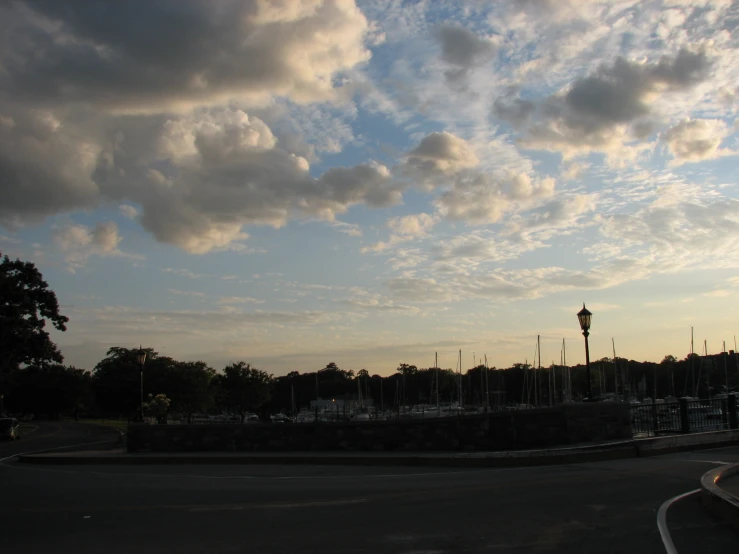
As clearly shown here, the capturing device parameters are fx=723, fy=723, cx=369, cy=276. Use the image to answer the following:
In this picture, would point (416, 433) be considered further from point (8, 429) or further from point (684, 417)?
point (8, 429)

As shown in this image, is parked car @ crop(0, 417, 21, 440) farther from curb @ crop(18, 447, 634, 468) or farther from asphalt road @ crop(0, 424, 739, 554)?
asphalt road @ crop(0, 424, 739, 554)

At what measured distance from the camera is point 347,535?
32.6 feet

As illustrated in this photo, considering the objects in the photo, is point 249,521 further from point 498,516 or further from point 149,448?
point 149,448

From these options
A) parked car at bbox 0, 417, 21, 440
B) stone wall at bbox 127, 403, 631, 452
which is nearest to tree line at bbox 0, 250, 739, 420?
parked car at bbox 0, 417, 21, 440

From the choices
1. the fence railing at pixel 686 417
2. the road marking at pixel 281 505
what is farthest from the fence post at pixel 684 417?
the road marking at pixel 281 505

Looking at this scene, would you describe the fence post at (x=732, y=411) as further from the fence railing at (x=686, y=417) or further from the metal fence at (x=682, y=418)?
the metal fence at (x=682, y=418)

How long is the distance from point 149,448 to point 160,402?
11.5m

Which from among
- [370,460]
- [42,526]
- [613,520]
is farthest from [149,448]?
[613,520]

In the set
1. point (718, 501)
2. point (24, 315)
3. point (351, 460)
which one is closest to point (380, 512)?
point (718, 501)

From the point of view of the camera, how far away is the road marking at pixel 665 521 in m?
8.82

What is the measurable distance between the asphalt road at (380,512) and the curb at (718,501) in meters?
0.19

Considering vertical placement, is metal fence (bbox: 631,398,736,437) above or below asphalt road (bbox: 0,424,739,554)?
above

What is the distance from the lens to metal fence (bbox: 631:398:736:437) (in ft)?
81.7

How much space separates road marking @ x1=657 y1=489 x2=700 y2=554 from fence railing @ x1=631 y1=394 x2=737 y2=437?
1245 cm
